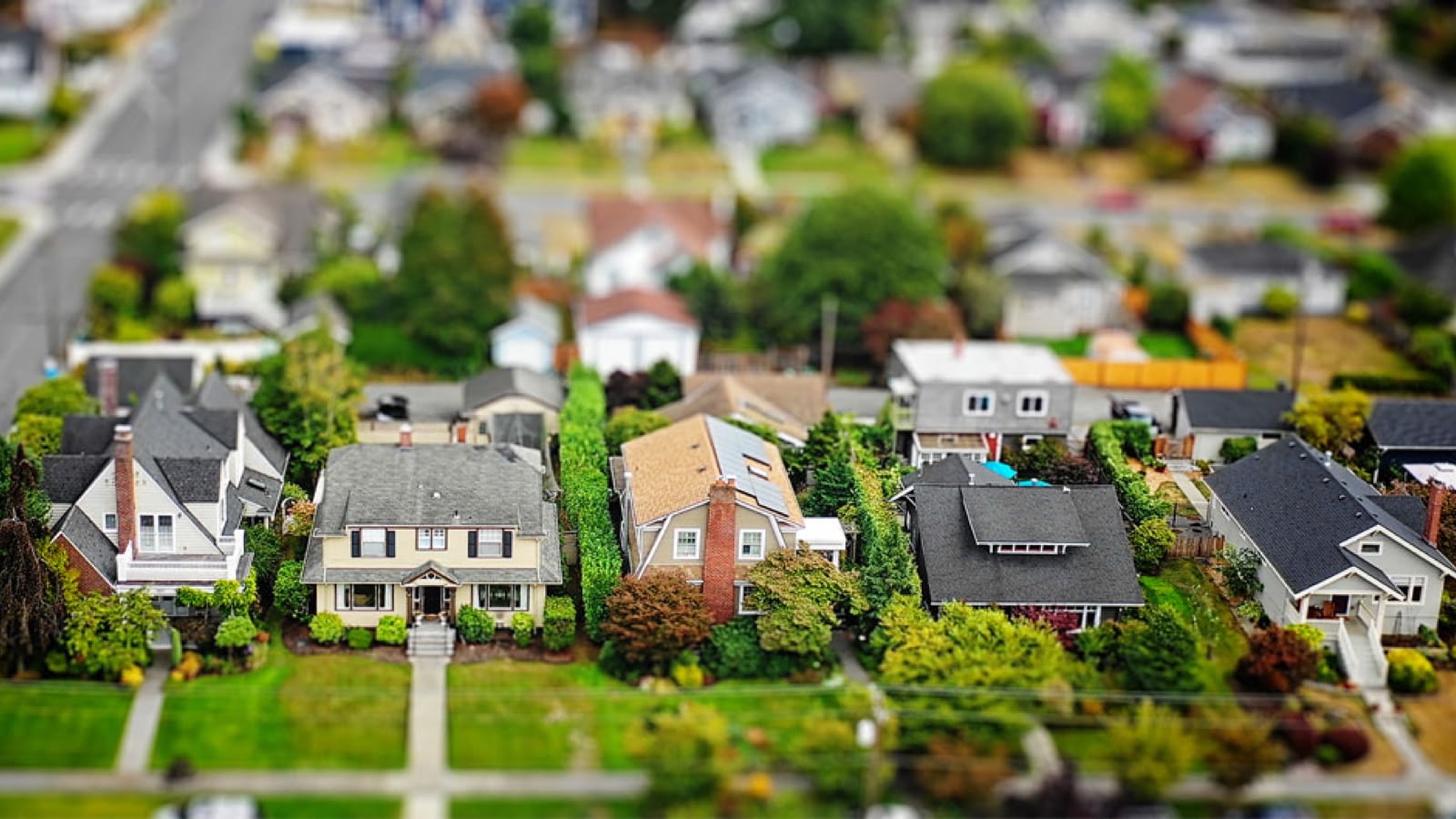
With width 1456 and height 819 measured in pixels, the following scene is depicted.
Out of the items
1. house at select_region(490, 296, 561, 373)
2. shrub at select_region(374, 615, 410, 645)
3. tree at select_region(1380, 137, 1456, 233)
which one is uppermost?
tree at select_region(1380, 137, 1456, 233)

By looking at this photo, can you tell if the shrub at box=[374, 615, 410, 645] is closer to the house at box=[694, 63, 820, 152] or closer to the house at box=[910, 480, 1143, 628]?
the house at box=[910, 480, 1143, 628]

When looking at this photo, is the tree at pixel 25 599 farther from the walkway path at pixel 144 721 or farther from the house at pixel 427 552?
the house at pixel 427 552

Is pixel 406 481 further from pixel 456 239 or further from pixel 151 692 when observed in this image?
pixel 456 239

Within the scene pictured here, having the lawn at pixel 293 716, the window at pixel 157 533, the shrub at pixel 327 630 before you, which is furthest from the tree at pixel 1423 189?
the window at pixel 157 533

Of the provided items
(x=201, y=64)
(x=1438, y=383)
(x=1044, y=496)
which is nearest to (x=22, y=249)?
(x=201, y=64)

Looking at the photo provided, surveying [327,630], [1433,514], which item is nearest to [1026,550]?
[1433,514]

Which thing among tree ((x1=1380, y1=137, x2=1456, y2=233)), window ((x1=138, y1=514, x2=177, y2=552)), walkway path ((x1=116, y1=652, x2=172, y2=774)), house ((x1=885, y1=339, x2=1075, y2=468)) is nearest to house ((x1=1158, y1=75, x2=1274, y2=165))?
tree ((x1=1380, y1=137, x2=1456, y2=233))
